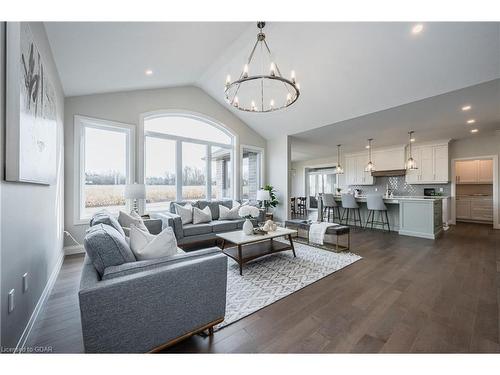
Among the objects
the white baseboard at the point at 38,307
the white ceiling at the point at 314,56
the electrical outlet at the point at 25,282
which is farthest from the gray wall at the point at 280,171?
the electrical outlet at the point at 25,282

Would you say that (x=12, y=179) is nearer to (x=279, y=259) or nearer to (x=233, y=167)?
(x=279, y=259)

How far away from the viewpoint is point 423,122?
4633 millimetres

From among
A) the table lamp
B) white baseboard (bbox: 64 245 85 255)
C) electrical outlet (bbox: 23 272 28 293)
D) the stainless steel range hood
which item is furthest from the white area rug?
the stainless steel range hood

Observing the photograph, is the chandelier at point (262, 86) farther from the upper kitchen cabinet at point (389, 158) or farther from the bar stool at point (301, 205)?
the bar stool at point (301, 205)

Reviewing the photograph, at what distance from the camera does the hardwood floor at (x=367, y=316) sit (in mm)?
1557

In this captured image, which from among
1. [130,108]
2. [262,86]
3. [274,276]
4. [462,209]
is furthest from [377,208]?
[130,108]

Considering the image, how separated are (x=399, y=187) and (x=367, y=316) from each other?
21.4 feet

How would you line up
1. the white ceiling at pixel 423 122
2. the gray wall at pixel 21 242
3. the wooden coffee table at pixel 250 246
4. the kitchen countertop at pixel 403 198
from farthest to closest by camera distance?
the kitchen countertop at pixel 403 198
the white ceiling at pixel 423 122
the wooden coffee table at pixel 250 246
the gray wall at pixel 21 242

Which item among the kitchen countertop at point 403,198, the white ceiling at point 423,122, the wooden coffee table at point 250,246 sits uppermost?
the white ceiling at point 423,122

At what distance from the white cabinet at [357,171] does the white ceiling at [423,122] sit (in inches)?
24.3

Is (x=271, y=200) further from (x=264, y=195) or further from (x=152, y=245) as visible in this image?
(x=152, y=245)

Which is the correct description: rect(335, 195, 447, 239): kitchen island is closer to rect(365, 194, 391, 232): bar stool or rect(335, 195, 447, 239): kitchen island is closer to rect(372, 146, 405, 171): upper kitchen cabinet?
rect(365, 194, 391, 232): bar stool

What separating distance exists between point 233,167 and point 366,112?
11.3 ft

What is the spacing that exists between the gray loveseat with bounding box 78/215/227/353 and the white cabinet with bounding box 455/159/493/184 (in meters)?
8.95
